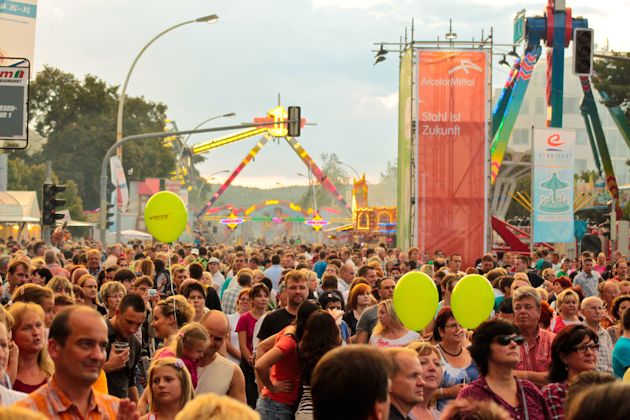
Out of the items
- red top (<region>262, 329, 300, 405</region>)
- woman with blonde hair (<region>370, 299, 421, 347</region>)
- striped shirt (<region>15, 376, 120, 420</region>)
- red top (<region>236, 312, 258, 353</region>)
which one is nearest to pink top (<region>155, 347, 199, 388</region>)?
red top (<region>262, 329, 300, 405</region>)

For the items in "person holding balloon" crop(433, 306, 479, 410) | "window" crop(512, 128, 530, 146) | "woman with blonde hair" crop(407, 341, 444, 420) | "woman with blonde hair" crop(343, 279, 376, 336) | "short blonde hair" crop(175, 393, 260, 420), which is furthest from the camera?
"window" crop(512, 128, 530, 146)

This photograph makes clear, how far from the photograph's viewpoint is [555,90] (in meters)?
41.9

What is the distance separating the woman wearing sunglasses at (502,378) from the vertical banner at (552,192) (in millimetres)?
24573

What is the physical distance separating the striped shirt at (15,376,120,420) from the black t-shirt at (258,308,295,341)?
199 inches

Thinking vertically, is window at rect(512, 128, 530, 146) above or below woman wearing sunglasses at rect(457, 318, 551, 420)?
above

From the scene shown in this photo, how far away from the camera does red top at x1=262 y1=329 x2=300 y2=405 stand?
8.58m

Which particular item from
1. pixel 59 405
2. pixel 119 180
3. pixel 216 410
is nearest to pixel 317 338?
pixel 59 405

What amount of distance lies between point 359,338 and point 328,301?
46cm

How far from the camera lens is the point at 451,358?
8.83 m

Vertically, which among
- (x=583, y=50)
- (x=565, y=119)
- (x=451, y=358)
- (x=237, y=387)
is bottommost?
(x=237, y=387)

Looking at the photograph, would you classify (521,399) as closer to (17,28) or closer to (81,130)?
(17,28)

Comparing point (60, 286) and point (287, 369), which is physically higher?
point (60, 286)

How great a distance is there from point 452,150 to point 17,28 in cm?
1408

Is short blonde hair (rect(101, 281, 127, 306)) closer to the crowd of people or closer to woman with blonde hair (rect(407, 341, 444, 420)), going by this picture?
the crowd of people
